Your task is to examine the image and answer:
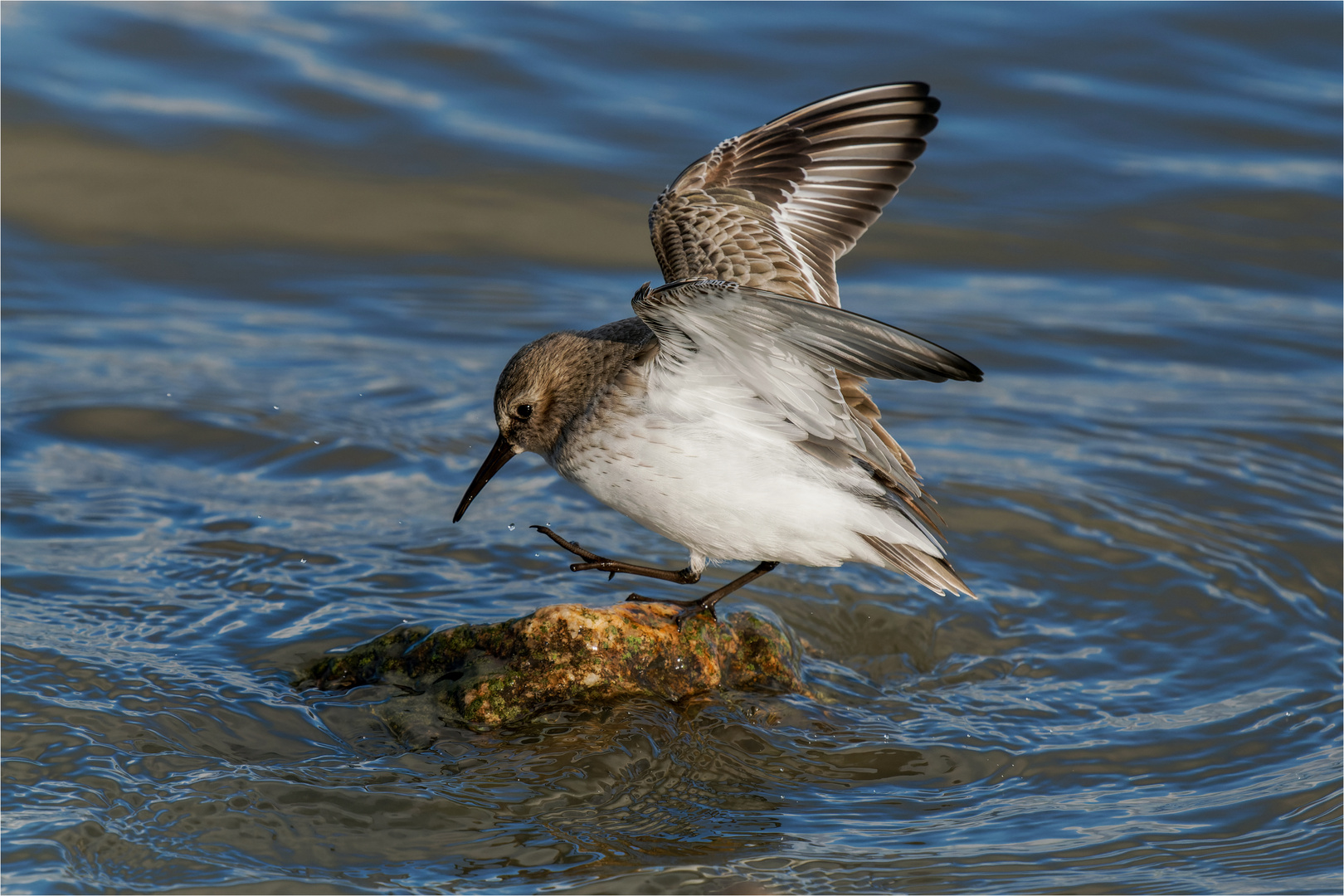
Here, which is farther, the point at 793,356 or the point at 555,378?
the point at 555,378

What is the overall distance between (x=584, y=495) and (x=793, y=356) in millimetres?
2703

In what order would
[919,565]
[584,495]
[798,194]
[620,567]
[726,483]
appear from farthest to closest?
[584,495], [798,194], [620,567], [919,565], [726,483]

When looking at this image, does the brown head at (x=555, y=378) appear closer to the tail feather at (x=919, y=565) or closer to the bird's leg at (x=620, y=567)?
the bird's leg at (x=620, y=567)

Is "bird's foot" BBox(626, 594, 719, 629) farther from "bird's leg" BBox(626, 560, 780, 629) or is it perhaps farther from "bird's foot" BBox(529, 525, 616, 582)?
"bird's foot" BBox(529, 525, 616, 582)

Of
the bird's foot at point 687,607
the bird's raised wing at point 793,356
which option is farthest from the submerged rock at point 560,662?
the bird's raised wing at point 793,356

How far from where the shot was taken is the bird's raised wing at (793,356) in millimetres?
3543

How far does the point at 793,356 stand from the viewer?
3.97 metres

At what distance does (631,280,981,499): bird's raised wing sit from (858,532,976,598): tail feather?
0.19 metres

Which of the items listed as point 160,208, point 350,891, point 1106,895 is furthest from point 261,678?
point 160,208

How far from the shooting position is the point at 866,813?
414cm

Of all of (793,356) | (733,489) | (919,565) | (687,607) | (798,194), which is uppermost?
(798,194)

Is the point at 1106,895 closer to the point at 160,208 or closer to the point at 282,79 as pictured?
the point at 160,208

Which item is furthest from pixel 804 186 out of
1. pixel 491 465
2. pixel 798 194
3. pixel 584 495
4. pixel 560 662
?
pixel 560 662

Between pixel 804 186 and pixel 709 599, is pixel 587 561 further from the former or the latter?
pixel 804 186
